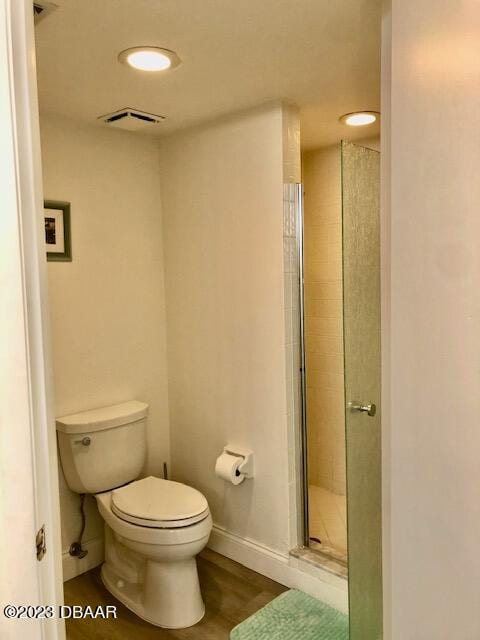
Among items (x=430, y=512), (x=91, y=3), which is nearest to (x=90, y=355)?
(x=91, y=3)

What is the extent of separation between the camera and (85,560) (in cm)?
253

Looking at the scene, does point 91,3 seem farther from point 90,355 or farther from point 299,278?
point 90,355

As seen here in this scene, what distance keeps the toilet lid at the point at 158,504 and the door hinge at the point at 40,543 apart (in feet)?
3.88

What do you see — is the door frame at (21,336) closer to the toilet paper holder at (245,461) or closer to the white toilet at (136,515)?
the white toilet at (136,515)

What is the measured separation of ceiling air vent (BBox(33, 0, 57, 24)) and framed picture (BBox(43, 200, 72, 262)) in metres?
0.99

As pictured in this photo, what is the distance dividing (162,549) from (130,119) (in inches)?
75.6

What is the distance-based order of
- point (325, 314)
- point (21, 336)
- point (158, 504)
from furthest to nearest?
point (325, 314) → point (158, 504) → point (21, 336)

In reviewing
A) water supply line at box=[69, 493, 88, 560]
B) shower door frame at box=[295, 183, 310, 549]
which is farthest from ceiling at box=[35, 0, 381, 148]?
water supply line at box=[69, 493, 88, 560]

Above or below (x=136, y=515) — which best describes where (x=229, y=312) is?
above

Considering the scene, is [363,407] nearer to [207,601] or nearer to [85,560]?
[207,601]

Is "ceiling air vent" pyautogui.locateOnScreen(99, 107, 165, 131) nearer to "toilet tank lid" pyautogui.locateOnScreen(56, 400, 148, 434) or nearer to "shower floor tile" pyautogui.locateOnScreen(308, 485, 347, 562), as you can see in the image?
"toilet tank lid" pyautogui.locateOnScreen(56, 400, 148, 434)

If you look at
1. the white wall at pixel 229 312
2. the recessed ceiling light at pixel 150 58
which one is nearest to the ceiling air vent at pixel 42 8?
the recessed ceiling light at pixel 150 58

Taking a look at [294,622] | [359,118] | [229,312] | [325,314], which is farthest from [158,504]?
[359,118]

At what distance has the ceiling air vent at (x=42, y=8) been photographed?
1.38m
